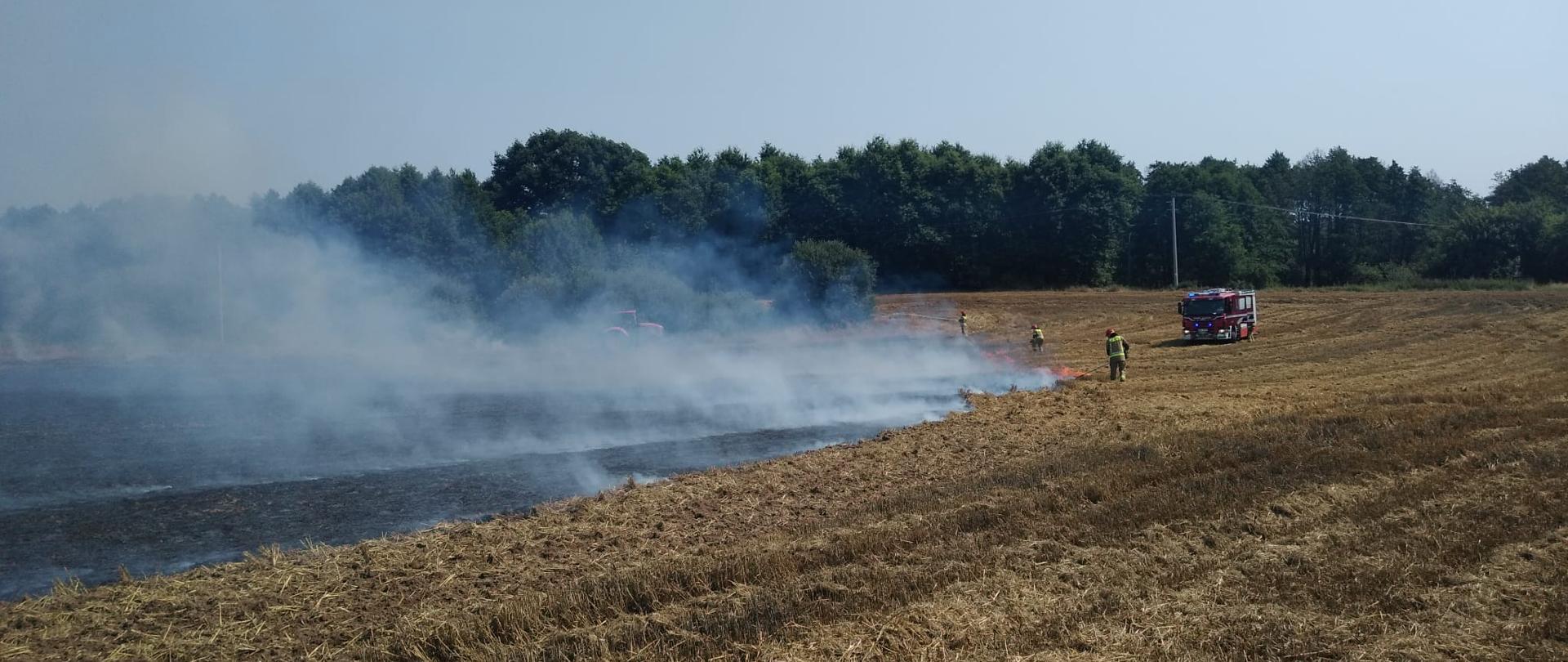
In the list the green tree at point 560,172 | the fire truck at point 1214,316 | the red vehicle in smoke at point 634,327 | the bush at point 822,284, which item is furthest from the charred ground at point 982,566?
the green tree at point 560,172

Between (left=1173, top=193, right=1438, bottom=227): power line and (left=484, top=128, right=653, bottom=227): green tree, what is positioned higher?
(left=484, top=128, right=653, bottom=227): green tree

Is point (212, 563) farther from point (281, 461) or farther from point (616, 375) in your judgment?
point (616, 375)

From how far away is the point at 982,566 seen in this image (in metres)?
10.3

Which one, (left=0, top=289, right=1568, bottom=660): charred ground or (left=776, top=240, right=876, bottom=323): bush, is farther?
(left=776, top=240, right=876, bottom=323): bush

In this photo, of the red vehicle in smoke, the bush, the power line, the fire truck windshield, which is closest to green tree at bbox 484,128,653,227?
the bush

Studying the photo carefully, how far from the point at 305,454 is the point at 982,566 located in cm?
1516

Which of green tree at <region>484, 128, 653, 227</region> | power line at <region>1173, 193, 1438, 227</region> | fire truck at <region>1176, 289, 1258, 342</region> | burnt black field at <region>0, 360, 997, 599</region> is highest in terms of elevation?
green tree at <region>484, 128, 653, 227</region>

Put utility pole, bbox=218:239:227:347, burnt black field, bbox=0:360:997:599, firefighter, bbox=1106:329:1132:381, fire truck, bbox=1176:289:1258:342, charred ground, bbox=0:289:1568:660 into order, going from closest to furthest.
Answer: charred ground, bbox=0:289:1568:660
burnt black field, bbox=0:360:997:599
firefighter, bbox=1106:329:1132:381
utility pole, bbox=218:239:227:347
fire truck, bbox=1176:289:1258:342

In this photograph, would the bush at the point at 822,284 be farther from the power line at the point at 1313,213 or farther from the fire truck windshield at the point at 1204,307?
the power line at the point at 1313,213

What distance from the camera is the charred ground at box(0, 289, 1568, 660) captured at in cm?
855

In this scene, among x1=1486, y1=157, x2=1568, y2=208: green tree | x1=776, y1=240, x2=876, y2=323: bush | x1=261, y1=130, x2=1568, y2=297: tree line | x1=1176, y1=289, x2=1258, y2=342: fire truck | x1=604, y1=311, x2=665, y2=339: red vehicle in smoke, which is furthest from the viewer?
x1=1486, y1=157, x2=1568, y2=208: green tree

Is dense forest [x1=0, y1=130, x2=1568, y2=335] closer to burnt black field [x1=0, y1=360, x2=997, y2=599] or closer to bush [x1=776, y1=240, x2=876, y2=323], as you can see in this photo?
bush [x1=776, y1=240, x2=876, y2=323]

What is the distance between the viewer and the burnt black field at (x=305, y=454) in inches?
546

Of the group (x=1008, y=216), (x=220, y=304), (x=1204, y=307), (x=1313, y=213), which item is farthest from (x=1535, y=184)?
(x=220, y=304)
